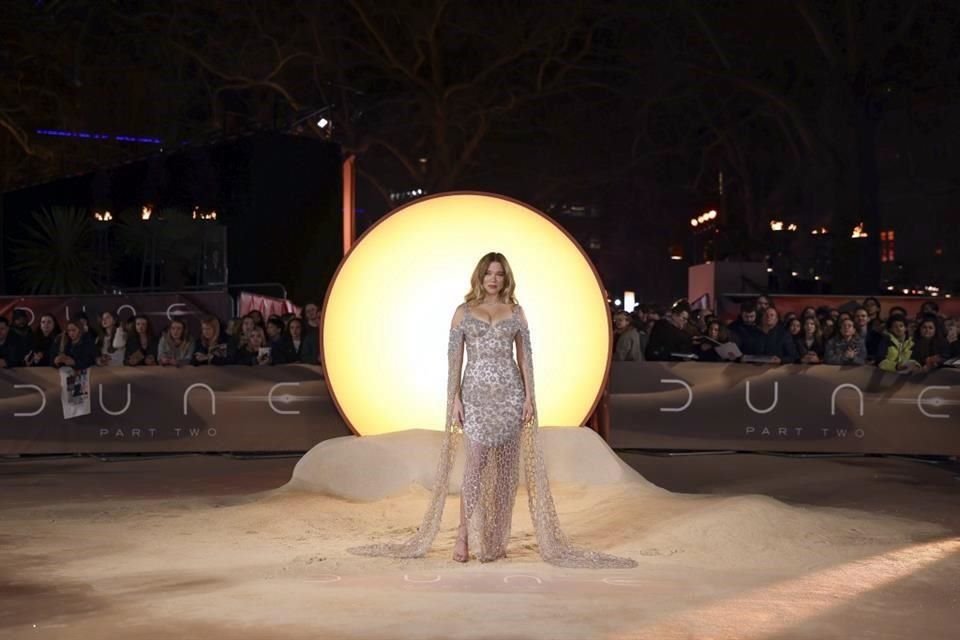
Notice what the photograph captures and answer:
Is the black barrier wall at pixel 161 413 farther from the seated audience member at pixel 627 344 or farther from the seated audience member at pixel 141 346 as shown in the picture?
the seated audience member at pixel 627 344

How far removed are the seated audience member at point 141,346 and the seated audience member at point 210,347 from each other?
1.71 ft

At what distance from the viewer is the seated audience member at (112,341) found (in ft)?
53.5

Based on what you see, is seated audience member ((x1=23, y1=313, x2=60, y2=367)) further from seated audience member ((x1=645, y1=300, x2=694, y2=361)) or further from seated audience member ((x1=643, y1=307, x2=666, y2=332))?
seated audience member ((x1=643, y1=307, x2=666, y2=332))

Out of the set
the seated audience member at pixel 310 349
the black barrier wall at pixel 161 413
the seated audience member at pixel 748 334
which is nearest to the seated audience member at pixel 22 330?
the black barrier wall at pixel 161 413

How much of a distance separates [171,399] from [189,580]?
7737 millimetres

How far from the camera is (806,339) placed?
627 inches

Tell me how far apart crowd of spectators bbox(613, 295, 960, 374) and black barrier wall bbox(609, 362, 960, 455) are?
12.0 inches

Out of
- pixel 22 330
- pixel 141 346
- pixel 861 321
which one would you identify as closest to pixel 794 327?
pixel 861 321

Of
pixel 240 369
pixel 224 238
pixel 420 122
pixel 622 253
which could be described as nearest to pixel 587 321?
pixel 240 369

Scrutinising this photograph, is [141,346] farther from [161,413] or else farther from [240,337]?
[240,337]

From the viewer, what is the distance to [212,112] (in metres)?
35.5

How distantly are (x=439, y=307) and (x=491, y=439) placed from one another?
340cm

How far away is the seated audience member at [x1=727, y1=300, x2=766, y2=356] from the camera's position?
1588 centimetres

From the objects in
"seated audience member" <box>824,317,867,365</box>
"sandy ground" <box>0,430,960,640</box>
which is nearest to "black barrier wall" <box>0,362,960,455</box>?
"seated audience member" <box>824,317,867,365</box>
